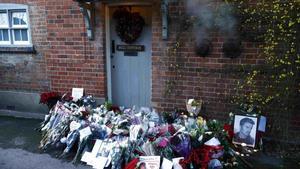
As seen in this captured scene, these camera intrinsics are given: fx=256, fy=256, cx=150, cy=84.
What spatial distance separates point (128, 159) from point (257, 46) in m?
2.52

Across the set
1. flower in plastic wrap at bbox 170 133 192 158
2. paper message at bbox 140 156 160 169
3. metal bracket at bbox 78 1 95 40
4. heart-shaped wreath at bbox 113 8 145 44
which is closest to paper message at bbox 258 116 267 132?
flower in plastic wrap at bbox 170 133 192 158

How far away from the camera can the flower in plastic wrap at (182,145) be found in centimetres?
322

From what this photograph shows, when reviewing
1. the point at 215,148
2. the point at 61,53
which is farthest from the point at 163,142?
the point at 61,53

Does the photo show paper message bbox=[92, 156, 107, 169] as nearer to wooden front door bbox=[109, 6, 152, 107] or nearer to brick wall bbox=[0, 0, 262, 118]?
brick wall bbox=[0, 0, 262, 118]

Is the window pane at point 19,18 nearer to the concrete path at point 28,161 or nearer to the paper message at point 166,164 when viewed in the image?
the concrete path at point 28,161

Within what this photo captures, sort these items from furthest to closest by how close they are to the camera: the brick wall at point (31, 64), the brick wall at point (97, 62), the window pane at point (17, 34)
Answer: the window pane at point (17, 34) → the brick wall at point (31, 64) → the brick wall at point (97, 62)

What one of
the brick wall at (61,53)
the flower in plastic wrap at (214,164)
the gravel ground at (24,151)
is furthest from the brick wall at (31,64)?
the flower in plastic wrap at (214,164)

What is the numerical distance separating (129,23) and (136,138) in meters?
2.20

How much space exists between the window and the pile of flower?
197cm

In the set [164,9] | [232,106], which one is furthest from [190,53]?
[232,106]

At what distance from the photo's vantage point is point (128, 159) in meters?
3.30

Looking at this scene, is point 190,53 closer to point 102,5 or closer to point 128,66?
point 128,66

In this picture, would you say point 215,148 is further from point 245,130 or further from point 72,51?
point 72,51

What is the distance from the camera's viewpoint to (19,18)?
17.3 ft
